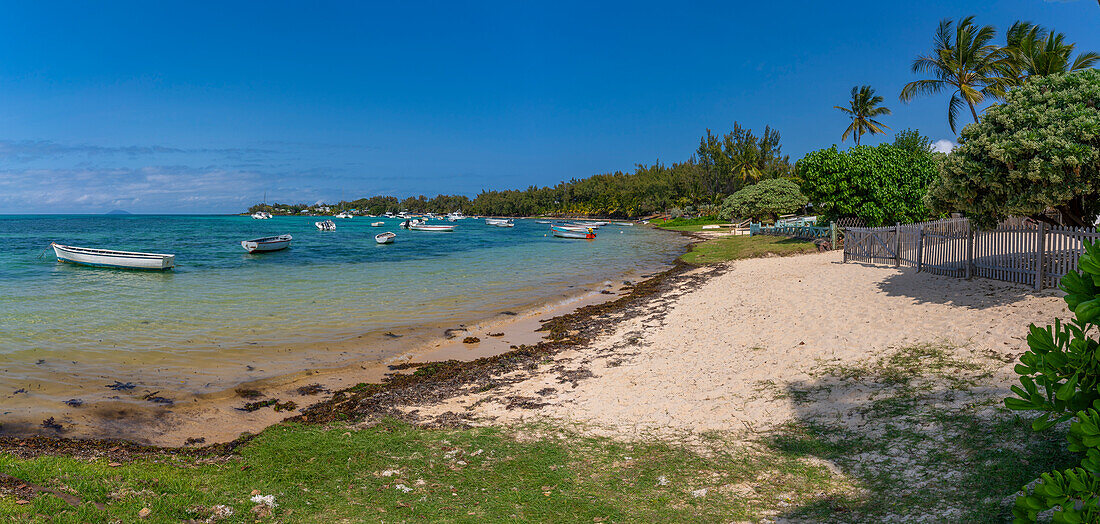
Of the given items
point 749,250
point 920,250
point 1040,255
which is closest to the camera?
point 1040,255

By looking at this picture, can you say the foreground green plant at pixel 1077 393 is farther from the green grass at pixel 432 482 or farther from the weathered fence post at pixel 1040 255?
the weathered fence post at pixel 1040 255

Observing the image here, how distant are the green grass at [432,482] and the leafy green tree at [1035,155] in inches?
349

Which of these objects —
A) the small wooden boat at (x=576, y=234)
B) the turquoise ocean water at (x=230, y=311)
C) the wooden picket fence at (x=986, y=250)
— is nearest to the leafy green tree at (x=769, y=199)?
the turquoise ocean water at (x=230, y=311)

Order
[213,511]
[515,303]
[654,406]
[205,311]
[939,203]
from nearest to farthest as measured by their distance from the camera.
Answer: [213,511]
[654,406]
[939,203]
[205,311]
[515,303]

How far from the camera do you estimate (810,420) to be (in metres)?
7.32

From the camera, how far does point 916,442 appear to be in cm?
606

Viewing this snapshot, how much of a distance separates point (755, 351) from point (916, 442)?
4.80 metres

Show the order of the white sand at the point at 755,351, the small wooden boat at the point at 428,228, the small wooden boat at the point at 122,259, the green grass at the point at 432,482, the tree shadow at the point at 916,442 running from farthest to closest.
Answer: the small wooden boat at the point at 428,228
the small wooden boat at the point at 122,259
the white sand at the point at 755,351
the green grass at the point at 432,482
the tree shadow at the point at 916,442

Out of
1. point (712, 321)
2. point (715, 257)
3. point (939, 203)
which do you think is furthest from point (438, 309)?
point (715, 257)

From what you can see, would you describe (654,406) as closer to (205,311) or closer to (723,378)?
(723,378)

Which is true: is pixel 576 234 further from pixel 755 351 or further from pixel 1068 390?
pixel 1068 390

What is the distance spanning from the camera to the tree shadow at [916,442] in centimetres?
479

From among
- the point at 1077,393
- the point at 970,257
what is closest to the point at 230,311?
the point at 1077,393

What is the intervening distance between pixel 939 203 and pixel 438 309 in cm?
1556
